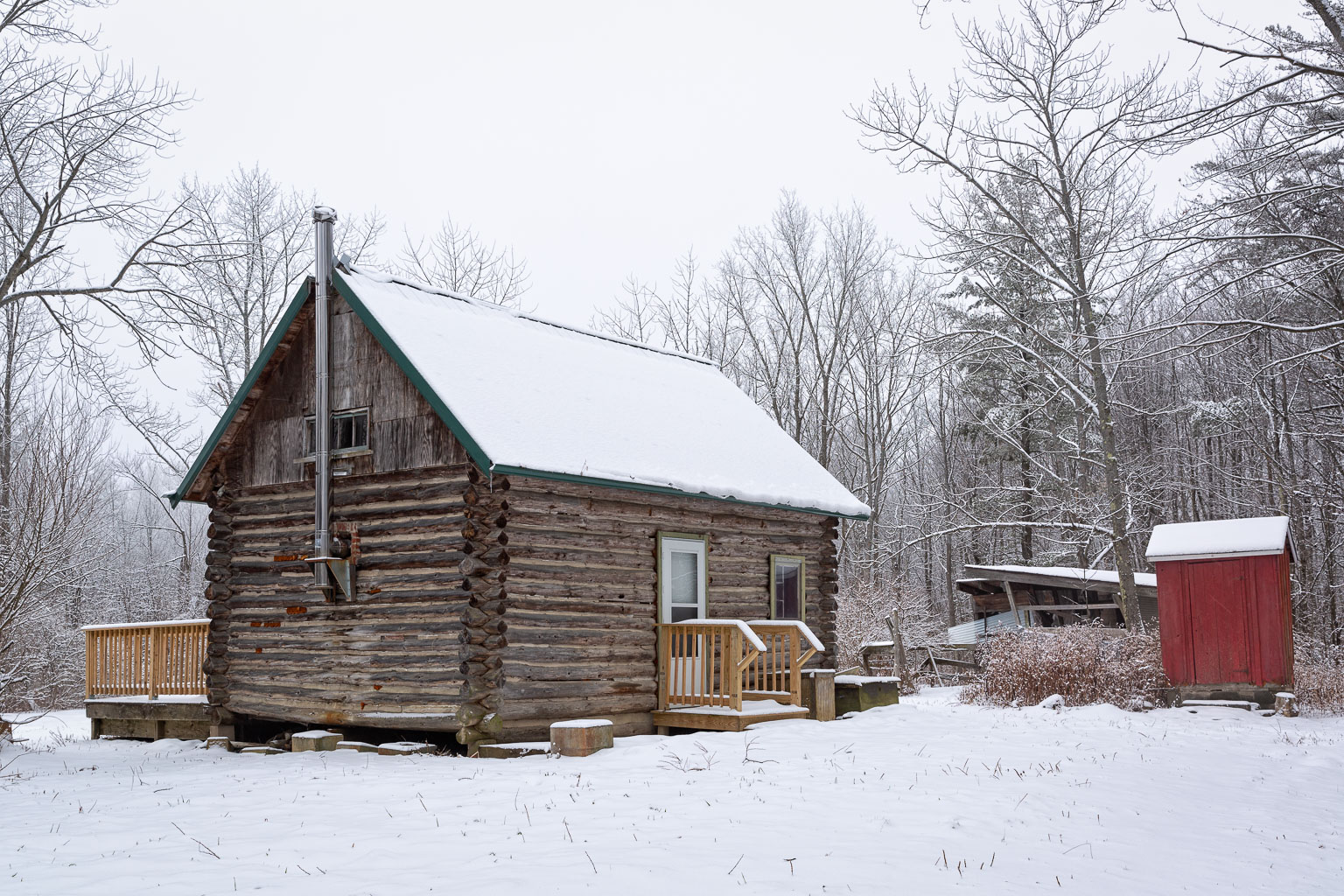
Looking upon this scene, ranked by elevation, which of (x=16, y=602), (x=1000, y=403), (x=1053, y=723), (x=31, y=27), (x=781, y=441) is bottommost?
(x=1053, y=723)

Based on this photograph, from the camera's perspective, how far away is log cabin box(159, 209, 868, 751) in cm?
1395

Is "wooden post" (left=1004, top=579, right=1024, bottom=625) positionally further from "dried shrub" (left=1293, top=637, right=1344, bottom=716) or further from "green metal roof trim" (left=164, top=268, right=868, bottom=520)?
"green metal roof trim" (left=164, top=268, right=868, bottom=520)

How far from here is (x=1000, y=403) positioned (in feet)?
120

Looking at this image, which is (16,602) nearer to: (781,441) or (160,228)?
(160,228)

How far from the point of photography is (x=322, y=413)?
594 inches

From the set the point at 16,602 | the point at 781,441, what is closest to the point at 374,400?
the point at 16,602

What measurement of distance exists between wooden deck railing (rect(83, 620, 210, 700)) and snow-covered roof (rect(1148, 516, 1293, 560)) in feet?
51.1

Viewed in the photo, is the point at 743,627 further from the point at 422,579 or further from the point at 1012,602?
the point at 1012,602

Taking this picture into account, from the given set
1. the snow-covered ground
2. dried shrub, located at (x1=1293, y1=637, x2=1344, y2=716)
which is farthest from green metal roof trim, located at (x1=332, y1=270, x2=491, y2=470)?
dried shrub, located at (x1=1293, y1=637, x2=1344, y2=716)

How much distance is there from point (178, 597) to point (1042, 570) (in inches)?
1066

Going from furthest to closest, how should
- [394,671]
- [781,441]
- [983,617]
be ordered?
[983,617]
[781,441]
[394,671]

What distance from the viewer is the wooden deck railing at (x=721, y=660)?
15.0m

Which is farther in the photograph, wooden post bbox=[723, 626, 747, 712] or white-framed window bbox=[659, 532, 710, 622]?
white-framed window bbox=[659, 532, 710, 622]

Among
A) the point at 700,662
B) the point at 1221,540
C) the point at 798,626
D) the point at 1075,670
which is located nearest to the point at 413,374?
the point at 700,662
